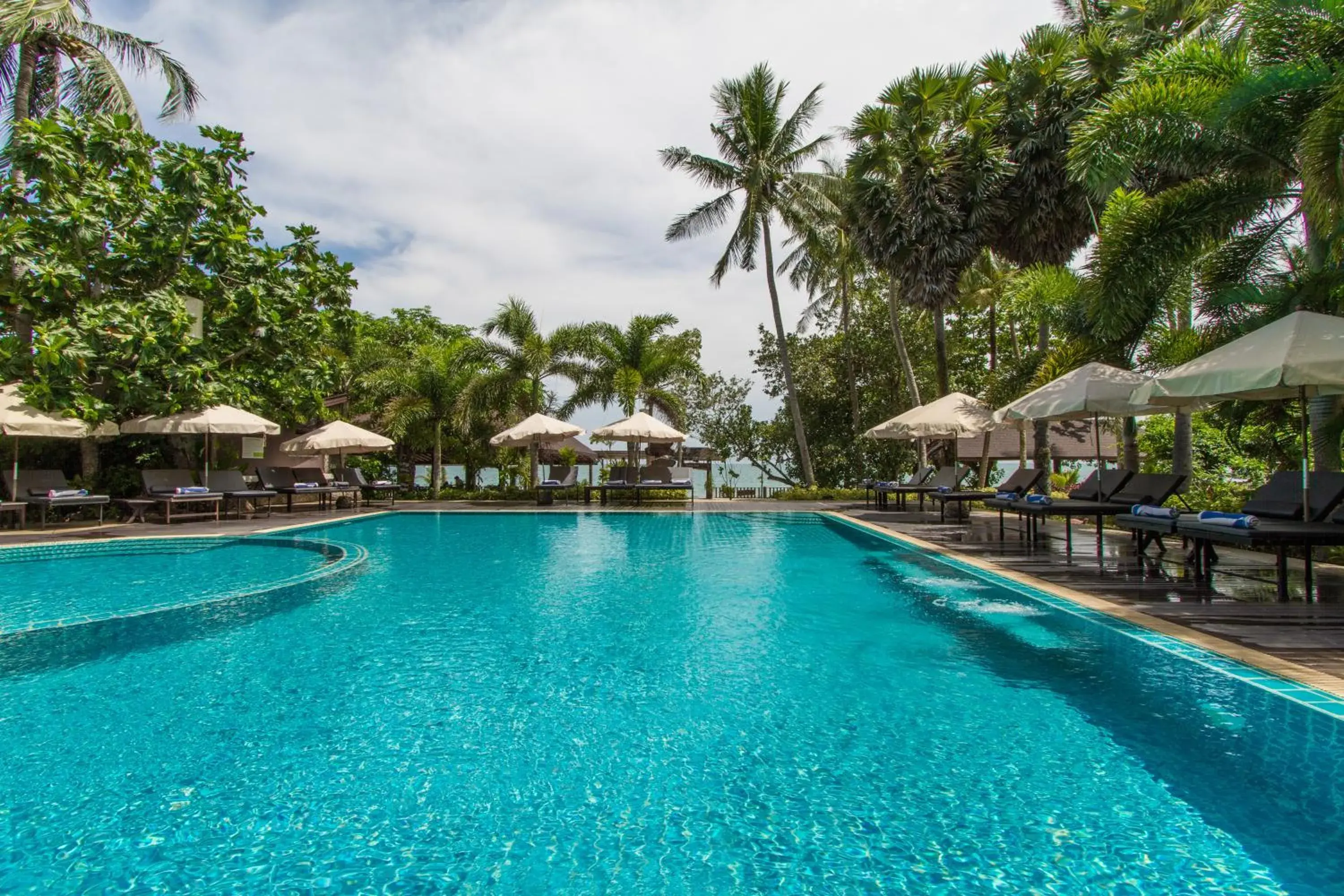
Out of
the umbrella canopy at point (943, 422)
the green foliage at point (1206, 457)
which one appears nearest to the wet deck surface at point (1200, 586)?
the umbrella canopy at point (943, 422)

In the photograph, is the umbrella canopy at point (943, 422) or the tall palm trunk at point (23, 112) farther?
the umbrella canopy at point (943, 422)

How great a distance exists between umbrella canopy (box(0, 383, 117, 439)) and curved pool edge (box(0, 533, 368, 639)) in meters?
2.99

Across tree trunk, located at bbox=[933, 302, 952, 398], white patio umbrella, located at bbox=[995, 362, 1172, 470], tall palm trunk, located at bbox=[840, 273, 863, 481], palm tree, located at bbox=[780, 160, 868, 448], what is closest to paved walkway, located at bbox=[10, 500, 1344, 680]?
white patio umbrella, located at bbox=[995, 362, 1172, 470]

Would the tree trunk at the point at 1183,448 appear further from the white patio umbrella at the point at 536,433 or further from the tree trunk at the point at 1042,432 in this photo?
the white patio umbrella at the point at 536,433

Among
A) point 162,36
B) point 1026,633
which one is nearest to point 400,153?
point 162,36

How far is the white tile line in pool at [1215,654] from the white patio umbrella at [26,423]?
1582 cm

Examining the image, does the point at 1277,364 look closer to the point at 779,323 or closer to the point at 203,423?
the point at 779,323

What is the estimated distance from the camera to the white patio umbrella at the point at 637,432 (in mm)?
17672

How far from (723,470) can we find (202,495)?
1652 cm

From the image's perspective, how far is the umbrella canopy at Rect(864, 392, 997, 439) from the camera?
13.9m

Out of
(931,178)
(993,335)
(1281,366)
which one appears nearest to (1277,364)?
(1281,366)

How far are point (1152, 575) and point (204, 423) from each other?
15.9m

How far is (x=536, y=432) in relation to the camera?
58.6ft

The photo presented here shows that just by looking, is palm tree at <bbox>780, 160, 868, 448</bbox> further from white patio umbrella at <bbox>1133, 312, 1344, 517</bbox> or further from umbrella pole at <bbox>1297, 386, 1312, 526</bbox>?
umbrella pole at <bbox>1297, 386, 1312, 526</bbox>
